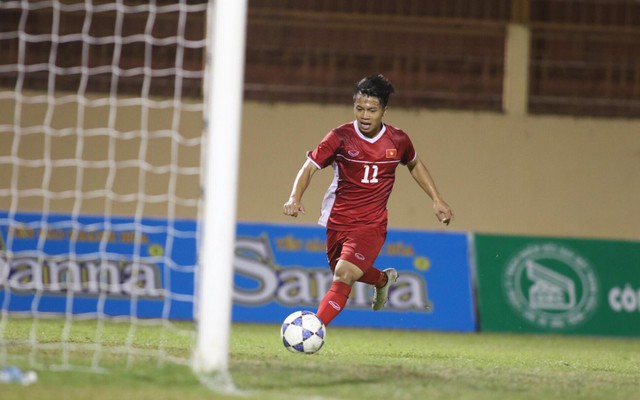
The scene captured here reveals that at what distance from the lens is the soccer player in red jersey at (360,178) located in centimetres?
709

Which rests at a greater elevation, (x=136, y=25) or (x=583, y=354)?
(x=136, y=25)

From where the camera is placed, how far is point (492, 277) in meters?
12.4

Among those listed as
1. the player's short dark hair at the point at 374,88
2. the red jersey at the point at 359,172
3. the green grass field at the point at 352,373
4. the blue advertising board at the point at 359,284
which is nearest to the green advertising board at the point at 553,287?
the blue advertising board at the point at 359,284

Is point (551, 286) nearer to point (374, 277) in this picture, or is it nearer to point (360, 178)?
point (374, 277)

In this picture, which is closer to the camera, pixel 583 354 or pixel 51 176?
pixel 583 354

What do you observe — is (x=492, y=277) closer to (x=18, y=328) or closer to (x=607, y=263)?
(x=607, y=263)

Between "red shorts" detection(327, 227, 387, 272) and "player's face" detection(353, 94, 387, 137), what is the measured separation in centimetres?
70

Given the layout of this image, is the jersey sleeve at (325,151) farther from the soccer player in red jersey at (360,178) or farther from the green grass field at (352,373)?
the green grass field at (352,373)

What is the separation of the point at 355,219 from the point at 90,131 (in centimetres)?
731

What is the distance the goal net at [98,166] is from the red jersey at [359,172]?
3.28 meters

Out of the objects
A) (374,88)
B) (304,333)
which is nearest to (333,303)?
(304,333)

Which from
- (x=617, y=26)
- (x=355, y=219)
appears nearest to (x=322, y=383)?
(x=355, y=219)

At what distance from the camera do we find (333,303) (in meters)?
6.95

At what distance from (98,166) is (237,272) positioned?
8.63 ft
